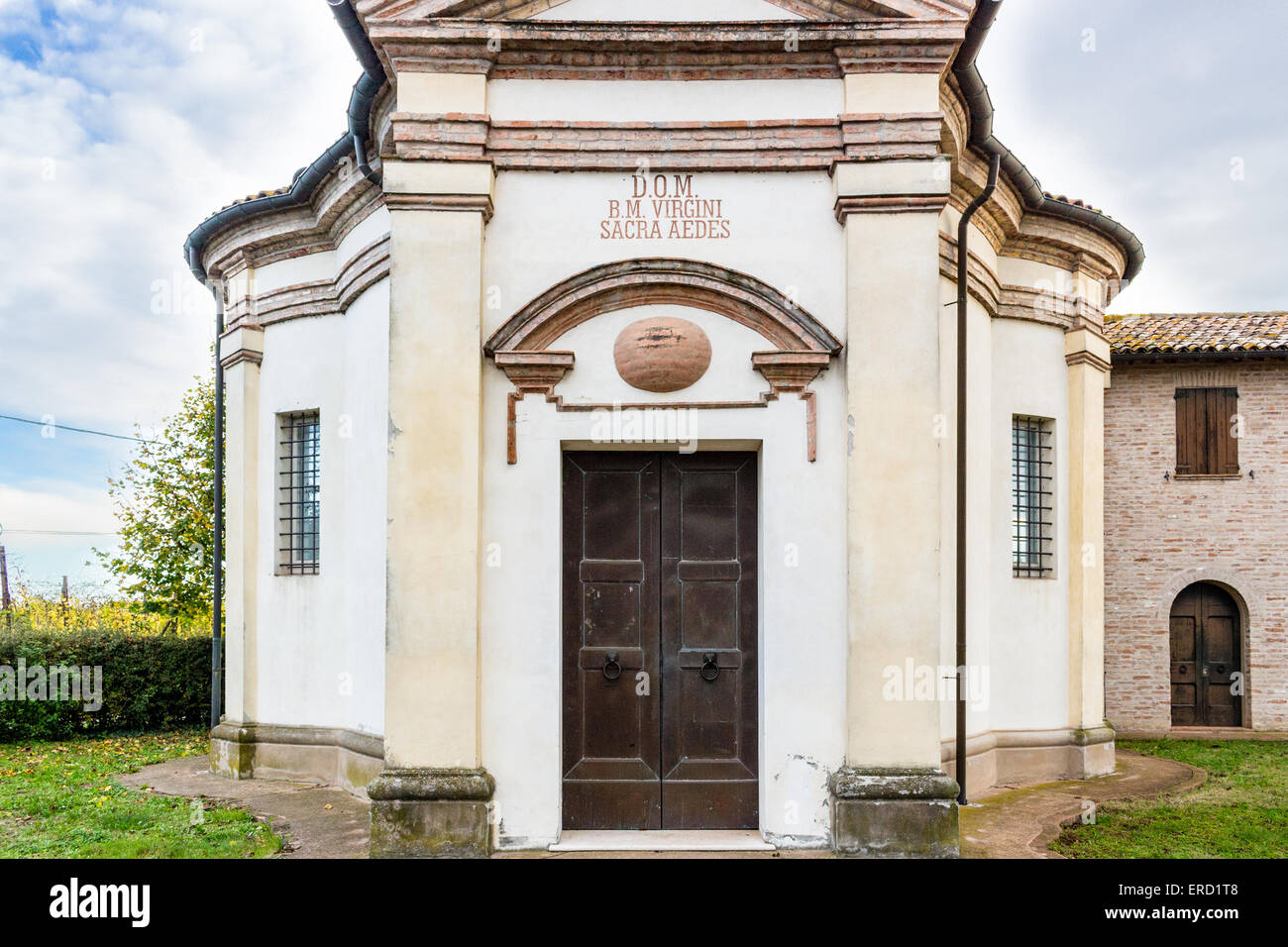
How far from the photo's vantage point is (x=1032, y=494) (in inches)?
403

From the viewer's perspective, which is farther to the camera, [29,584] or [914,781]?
[29,584]

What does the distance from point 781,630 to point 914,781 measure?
1.28 m

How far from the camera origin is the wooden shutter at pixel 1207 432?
538 inches

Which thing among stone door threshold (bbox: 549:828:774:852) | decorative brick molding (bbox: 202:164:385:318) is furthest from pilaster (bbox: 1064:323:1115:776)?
decorative brick molding (bbox: 202:164:385:318)

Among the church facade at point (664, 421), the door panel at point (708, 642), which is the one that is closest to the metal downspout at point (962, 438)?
the church facade at point (664, 421)

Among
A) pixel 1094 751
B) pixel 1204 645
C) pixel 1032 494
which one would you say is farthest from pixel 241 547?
pixel 1204 645

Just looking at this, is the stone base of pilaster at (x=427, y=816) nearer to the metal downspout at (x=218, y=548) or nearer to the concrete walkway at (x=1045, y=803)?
the concrete walkway at (x=1045, y=803)

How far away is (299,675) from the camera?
9406mm

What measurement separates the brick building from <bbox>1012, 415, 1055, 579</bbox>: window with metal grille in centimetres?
415

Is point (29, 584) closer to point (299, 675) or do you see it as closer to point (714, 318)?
point (299, 675)

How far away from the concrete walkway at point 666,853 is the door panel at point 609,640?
51 centimetres

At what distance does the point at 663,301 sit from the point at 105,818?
6.07 m

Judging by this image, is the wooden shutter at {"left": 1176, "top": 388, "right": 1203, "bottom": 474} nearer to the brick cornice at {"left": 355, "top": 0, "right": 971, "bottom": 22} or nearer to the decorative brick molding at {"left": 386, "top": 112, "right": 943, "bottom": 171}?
the decorative brick molding at {"left": 386, "top": 112, "right": 943, "bottom": 171}

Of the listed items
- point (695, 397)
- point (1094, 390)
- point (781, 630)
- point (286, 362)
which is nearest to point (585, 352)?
point (695, 397)
